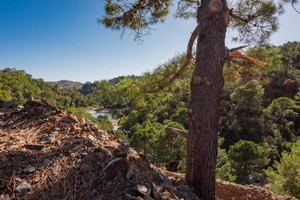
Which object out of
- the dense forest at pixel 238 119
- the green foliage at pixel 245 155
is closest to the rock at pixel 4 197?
the dense forest at pixel 238 119

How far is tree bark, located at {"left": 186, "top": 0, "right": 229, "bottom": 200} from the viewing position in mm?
1823

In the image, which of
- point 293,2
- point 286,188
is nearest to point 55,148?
point 293,2

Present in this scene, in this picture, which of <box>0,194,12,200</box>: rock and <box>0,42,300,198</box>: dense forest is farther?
<box>0,42,300,198</box>: dense forest

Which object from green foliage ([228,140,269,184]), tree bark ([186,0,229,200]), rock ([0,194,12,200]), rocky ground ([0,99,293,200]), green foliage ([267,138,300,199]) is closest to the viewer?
rock ([0,194,12,200])

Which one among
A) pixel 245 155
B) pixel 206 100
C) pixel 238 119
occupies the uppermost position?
pixel 206 100

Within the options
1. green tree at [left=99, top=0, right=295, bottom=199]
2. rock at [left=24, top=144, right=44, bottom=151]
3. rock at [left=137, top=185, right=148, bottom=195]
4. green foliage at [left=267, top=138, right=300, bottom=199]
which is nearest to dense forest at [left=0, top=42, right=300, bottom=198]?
green foliage at [left=267, top=138, right=300, bottom=199]

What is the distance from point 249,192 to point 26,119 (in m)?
3.65

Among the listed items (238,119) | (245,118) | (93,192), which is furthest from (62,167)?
(245,118)

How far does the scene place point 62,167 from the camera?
120 centimetres

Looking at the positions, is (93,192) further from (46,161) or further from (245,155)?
(245,155)

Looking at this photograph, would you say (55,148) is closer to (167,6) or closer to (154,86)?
(154,86)

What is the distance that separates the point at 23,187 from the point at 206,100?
193 centimetres

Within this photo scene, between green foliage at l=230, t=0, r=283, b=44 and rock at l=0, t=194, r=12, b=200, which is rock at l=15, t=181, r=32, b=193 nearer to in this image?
rock at l=0, t=194, r=12, b=200

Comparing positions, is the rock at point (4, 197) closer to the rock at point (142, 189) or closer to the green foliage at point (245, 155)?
the rock at point (142, 189)
